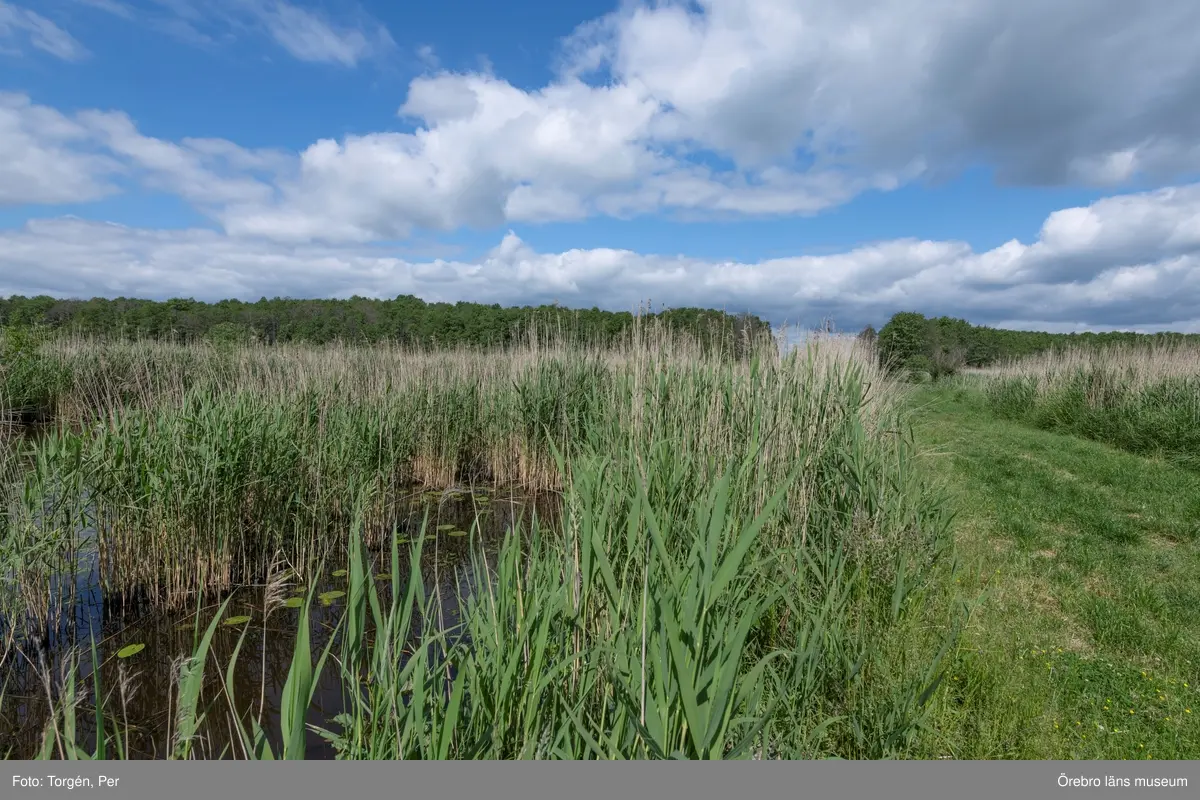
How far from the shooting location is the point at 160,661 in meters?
3.26

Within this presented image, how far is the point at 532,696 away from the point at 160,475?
3565 millimetres

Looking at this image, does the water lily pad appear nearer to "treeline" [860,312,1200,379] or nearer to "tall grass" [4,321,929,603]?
"tall grass" [4,321,929,603]

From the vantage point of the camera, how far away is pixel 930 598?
309cm

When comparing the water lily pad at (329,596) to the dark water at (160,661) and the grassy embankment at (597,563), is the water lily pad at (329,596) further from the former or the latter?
the grassy embankment at (597,563)

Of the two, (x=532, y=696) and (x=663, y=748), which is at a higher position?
(x=532, y=696)

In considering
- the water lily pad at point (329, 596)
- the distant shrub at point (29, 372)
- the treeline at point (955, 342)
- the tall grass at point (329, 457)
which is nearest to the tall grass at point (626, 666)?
the tall grass at point (329, 457)

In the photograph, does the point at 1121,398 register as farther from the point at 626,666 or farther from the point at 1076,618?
the point at 626,666

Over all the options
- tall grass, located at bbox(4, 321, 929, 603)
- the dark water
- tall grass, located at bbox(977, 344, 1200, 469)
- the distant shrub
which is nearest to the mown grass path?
tall grass, located at bbox(4, 321, 929, 603)

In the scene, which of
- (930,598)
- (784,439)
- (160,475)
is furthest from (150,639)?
(930,598)

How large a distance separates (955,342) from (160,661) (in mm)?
38863

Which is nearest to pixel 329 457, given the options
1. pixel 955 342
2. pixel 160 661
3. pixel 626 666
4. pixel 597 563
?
pixel 160 661

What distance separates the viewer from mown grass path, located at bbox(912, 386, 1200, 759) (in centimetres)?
226

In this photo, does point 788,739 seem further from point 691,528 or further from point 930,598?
point 930,598

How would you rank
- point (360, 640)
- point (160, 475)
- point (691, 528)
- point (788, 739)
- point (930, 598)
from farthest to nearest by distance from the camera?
point (160, 475), point (930, 598), point (691, 528), point (788, 739), point (360, 640)
